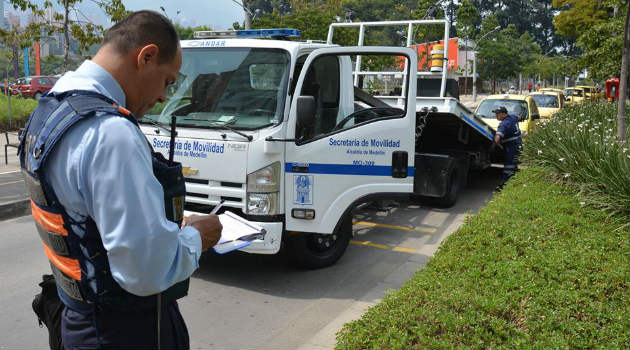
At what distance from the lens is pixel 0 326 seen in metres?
4.46

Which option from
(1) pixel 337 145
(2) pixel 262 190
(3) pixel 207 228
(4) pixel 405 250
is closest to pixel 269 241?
(2) pixel 262 190

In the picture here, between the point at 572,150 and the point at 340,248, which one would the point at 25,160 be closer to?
the point at 340,248

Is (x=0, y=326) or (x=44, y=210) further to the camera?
(x=0, y=326)

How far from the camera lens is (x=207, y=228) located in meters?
1.88

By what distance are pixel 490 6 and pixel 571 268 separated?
103 metres

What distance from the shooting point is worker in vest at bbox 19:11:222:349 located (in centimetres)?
152

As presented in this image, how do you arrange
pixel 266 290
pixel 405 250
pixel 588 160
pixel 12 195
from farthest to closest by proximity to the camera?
1. pixel 12 195
2. pixel 405 250
3. pixel 588 160
4. pixel 266 290

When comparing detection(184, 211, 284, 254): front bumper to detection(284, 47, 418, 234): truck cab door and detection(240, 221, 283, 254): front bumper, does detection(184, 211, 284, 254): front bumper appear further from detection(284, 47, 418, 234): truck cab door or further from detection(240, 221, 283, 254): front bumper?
detection(284, 47, 418, 234): truck cab door

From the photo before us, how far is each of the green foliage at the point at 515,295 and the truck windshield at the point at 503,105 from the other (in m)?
9.09

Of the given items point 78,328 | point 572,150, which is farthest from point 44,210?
point 572,150

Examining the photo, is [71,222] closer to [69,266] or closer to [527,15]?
[69,266]

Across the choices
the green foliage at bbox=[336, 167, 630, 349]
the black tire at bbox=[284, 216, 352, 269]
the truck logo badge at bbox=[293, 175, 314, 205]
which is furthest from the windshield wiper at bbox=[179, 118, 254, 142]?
the green foliage at bbox=[336, 167, 630, 349]

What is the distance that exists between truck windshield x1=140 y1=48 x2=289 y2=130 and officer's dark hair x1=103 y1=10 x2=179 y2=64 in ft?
11.0

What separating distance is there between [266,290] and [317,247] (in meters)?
0.75
